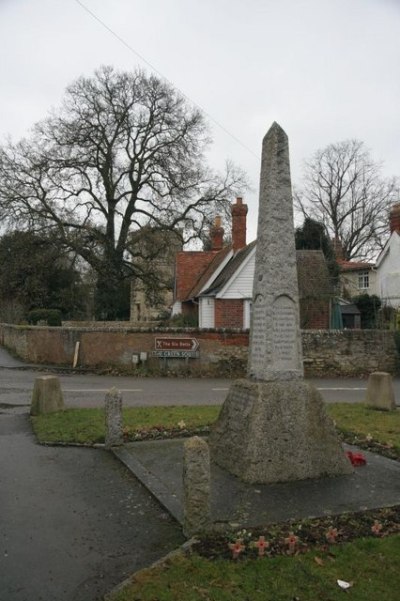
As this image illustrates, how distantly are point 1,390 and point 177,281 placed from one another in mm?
21157

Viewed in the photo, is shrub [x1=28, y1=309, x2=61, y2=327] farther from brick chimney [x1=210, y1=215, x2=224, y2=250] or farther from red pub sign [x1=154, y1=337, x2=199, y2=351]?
red pub sign [x1=154, y1=337, x2=199, y2=351]

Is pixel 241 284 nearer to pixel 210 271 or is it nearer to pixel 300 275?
pixel 300 275

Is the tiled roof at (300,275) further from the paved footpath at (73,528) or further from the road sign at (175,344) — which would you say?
the paved footpath at (73,528)

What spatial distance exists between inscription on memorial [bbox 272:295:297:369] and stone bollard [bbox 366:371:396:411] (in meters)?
5.69

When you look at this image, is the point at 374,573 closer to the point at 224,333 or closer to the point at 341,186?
the point at 224,333

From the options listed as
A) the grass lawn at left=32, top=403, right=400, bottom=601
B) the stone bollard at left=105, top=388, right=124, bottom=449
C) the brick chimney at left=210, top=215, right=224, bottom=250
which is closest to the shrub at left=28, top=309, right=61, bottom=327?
the brick chimney at left=210, top=215, right=224, bottom=250

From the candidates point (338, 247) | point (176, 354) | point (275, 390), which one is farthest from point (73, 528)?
point (338, 247)

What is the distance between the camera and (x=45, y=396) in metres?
10.4

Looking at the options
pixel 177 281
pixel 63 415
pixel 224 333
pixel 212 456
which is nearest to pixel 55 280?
pixel 177 281

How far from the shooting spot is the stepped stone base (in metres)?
5.97

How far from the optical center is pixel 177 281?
35281 millimetres

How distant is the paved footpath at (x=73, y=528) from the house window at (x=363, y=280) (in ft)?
129

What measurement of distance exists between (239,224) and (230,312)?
4900 mm

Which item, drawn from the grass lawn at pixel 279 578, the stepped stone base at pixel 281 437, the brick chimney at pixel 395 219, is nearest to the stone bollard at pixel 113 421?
the stepped stone base at pixel 281 437
